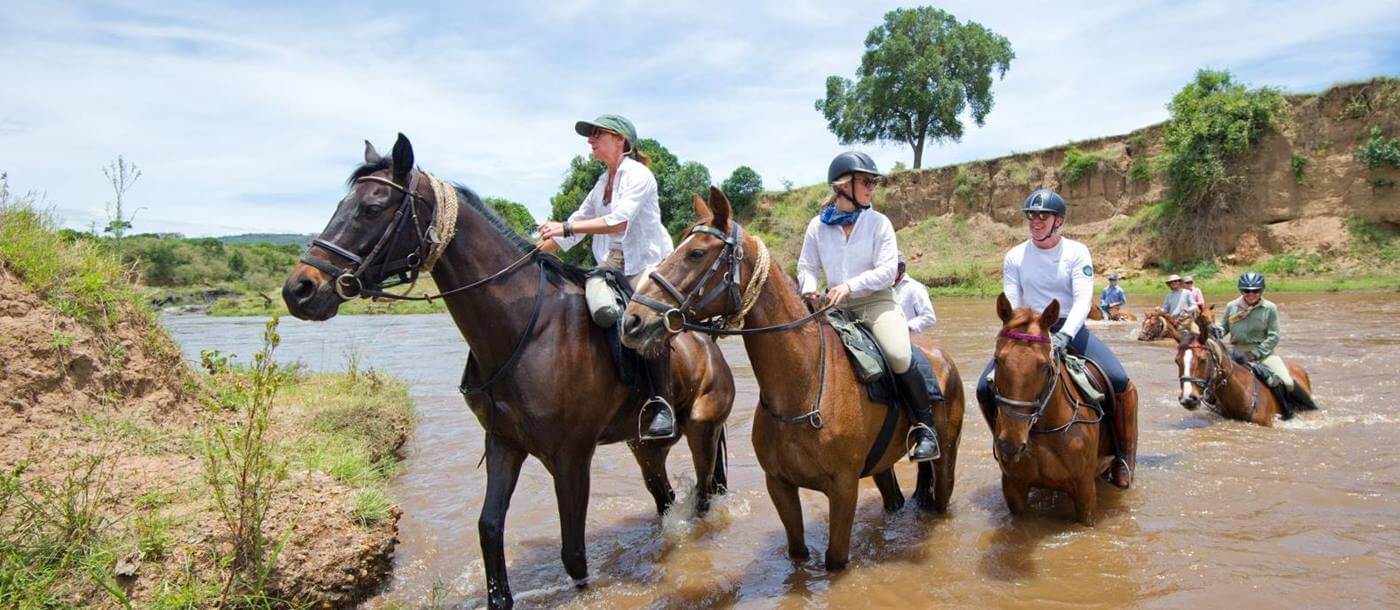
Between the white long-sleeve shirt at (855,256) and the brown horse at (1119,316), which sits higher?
the white long-sleeve shirt at (855,256)

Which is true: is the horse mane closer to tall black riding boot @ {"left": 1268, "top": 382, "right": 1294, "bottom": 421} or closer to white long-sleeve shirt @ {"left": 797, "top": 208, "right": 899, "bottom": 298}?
white long-sleeve shirt @ {"left": 797, "top": 208, "right": 899, "bottom": 298}

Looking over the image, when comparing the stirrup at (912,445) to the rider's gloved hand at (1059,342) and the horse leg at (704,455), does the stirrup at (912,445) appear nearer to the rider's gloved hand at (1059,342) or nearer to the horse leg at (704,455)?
the rider's gloved hand at (1059,342)

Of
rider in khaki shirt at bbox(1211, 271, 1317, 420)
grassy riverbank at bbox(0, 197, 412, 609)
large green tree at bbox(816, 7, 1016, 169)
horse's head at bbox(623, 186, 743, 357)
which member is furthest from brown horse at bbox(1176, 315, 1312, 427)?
large green tree at bbox(816, 7, 1016, 169)

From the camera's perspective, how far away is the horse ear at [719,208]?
4035 mm

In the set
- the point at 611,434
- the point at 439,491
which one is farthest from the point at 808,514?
the point at 439,491

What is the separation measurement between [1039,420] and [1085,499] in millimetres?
775

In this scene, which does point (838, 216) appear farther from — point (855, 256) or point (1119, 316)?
point (1119, 316)

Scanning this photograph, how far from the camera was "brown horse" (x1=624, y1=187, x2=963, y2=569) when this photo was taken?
404 cm

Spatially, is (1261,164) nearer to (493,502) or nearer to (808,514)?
(808,514)

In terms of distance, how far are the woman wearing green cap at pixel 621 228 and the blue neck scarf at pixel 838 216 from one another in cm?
116

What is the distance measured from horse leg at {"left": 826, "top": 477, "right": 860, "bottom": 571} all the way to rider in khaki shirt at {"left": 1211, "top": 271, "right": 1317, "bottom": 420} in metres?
6.75

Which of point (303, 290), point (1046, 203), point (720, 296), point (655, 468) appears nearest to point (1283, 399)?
point (1046, 203)

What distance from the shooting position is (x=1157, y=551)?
202 inches

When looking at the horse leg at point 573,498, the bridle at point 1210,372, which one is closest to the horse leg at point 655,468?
the horse leg at point 573,498
